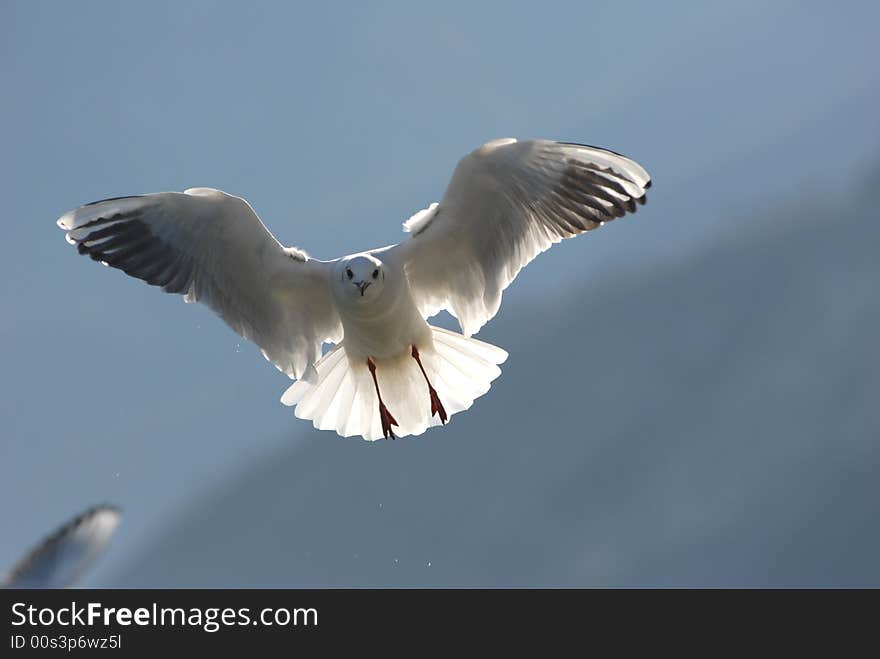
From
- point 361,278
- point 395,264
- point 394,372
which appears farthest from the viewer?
point 394,372

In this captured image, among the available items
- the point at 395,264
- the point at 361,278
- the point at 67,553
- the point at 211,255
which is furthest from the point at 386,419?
the point at 67,553

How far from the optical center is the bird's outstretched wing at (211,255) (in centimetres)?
721

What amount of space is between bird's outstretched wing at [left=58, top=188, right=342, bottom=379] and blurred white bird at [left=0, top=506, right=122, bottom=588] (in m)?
1.14

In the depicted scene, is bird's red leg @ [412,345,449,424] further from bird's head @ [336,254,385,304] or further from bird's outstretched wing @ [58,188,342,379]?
bird's head @ [336,254,385,304]

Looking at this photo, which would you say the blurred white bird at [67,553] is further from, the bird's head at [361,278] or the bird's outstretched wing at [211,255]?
the bird's head at [361,278]

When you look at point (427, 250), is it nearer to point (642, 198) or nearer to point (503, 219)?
point (503, 219)

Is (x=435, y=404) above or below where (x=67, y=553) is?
above

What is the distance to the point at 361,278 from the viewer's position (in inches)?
274

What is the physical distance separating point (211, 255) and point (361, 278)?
0.85m

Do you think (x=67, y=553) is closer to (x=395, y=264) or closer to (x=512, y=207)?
(x=395, y=264)

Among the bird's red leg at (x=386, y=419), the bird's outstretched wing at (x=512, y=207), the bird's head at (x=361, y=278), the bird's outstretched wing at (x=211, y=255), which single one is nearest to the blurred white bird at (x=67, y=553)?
the bird's outstretched wing at (x=211, y=255)

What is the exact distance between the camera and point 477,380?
7773 millimetres

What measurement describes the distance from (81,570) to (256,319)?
4.84 feet
